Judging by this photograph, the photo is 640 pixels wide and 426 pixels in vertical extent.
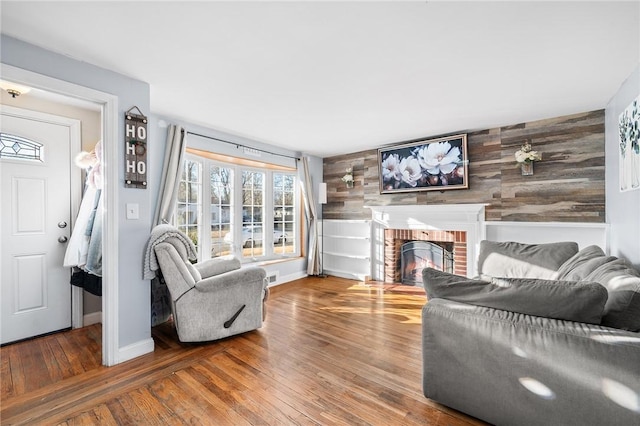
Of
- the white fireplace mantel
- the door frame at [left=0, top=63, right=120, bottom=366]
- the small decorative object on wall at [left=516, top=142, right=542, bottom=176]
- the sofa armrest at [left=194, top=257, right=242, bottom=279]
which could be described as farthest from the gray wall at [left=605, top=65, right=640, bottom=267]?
the door frame at [left=0, top=63, right=120, bottom=366]

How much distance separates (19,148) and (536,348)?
435 centimetres

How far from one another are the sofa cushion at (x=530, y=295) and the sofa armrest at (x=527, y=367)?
0.04 meters

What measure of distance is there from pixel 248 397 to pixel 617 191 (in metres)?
3.77

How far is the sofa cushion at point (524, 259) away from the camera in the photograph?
2.72m

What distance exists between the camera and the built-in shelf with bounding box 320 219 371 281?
5.09 meters

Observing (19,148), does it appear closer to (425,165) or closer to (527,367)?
(527,367)

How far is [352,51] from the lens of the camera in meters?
2.01

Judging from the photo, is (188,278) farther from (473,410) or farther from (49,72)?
(473,410)

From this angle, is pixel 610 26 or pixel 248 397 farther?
pixel 248 397

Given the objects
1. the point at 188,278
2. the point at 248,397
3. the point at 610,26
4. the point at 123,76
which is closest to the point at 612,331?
the point at 610,26

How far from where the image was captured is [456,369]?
1.66 metres

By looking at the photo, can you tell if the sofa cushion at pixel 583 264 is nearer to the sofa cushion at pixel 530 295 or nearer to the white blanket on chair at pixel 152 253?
the sofa cushion at pixel 530 295

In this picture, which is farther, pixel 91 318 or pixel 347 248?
pixel 347 248

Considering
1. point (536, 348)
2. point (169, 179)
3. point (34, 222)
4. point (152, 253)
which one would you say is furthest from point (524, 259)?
point (34, 222)
